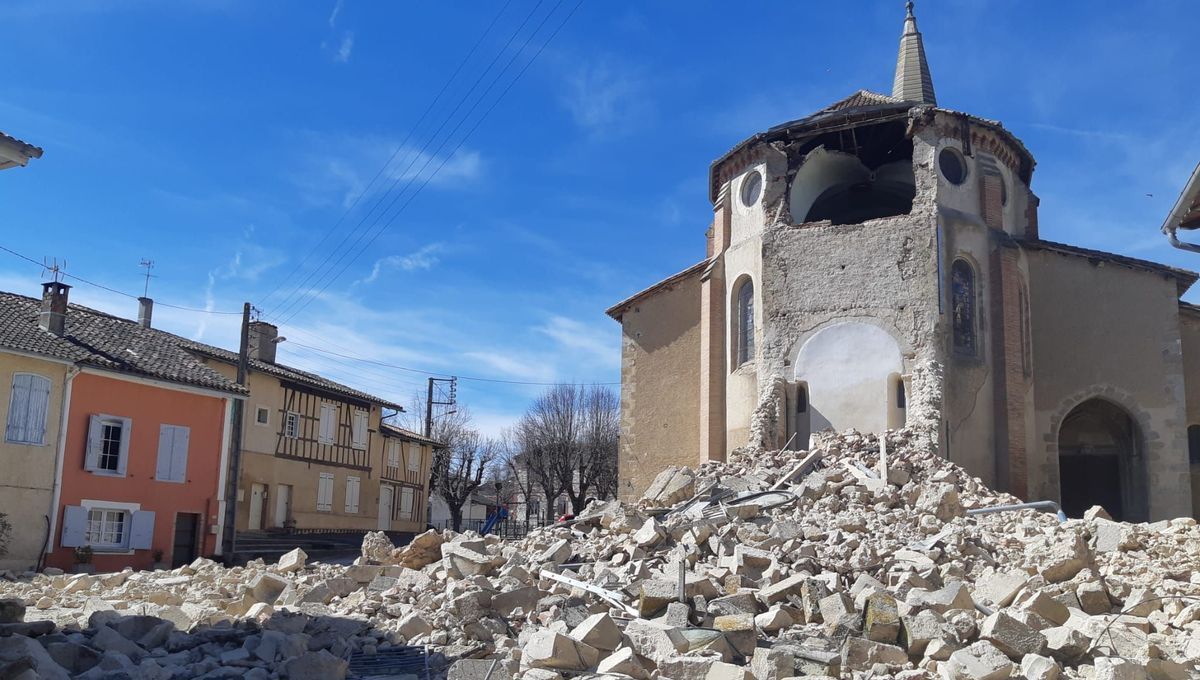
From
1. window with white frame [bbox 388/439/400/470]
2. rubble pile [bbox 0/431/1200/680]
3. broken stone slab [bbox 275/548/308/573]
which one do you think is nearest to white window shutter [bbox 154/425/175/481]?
rubble pile [bbox 0/431/1200/680]

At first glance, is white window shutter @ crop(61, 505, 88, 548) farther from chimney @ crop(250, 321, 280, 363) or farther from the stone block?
the stone block

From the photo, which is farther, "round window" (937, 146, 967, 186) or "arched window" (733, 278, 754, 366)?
"arched window" (733, 278, 754, 366)

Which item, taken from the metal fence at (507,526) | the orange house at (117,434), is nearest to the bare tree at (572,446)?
the metal fence at (507,526)

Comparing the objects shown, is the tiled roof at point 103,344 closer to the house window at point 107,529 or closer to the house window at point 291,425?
the house window at point 107,529

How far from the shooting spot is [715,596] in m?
11.2

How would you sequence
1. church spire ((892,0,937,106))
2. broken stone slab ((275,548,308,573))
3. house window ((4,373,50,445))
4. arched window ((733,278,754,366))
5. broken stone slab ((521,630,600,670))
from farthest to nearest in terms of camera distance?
1. church spire ((892,0,937,106))
2. arched window ((733,278,754,366))
3. house window ((4,373,50,445))
4. broken stone slab ((275,548,308,573))
5. broken stone slab ((521,630,600,670))

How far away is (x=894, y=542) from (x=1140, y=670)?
4.80m

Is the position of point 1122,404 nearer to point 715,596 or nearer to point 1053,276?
point 1053,276

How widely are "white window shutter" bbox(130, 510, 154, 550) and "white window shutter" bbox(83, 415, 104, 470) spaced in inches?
56.5

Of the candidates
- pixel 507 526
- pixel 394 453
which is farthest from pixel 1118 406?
pixel 507 526

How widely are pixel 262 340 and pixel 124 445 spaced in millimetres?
10925

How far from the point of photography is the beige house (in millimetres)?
29859

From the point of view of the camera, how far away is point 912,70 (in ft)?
88.8

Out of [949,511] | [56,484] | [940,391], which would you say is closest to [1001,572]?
[949,511]
